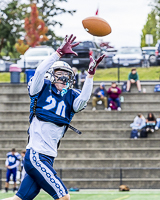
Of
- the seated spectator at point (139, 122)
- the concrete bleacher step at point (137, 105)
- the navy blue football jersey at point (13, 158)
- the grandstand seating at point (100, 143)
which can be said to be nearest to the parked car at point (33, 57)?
the grandstand seating at point (100, 143)

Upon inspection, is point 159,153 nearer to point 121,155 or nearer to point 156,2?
point 121,155

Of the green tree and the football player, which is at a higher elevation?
the green tree

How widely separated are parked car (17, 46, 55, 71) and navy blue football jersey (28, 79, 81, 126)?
17.3m

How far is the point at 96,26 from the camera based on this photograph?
6.95 m

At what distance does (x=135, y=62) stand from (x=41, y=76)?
69.8ft

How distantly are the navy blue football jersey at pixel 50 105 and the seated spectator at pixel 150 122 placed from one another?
1274 centimetres

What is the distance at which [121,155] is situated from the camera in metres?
18.5

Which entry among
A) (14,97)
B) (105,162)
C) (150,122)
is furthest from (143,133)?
(14,97)

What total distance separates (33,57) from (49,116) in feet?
63.7

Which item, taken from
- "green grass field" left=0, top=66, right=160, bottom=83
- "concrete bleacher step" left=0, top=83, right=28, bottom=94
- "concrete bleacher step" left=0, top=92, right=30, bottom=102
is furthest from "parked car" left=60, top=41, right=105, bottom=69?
"concrete bleacher step" left=0, top=92, right=30, bottom=102

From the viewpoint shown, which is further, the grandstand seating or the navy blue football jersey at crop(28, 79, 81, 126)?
the grandstand seating

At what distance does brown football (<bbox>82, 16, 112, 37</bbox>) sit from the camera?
6.95 m

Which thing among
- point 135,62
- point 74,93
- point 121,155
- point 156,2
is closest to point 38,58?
point 135,62

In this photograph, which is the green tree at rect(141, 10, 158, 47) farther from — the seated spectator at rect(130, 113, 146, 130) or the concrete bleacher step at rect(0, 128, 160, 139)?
the seated spectator at rect(130, 113, 146, 130)
